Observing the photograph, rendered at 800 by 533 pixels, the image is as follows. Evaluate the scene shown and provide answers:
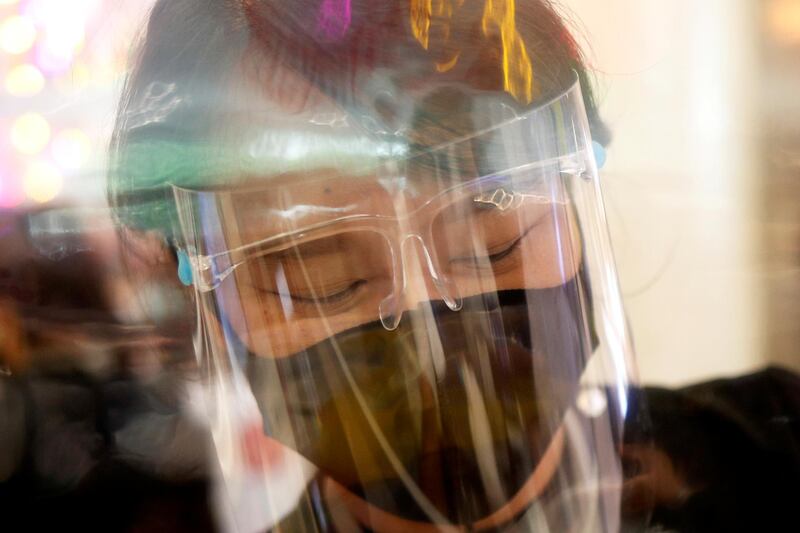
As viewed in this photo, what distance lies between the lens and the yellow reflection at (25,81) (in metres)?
0.39

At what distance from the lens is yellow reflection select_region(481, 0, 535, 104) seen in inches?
14.5

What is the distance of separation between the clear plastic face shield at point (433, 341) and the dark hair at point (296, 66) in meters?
0.02

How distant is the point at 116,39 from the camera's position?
0.38 m

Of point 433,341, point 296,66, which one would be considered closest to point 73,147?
point 296,66

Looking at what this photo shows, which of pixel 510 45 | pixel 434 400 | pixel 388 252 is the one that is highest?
pixel 510 45

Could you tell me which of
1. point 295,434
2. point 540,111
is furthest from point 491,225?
point 295,434

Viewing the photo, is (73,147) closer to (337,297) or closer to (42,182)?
(42,182)

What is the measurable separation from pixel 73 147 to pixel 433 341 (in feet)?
0.82

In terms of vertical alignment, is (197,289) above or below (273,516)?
above

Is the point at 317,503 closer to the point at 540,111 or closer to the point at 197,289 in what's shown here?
the point at 197,289

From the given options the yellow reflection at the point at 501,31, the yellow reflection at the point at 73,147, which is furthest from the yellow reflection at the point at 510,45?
the yellow reflection at the point at 73,147

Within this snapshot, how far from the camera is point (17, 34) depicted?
1.28 ft

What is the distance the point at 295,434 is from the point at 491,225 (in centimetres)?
19

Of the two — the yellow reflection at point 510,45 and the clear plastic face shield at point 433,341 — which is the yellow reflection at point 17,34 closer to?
the clear plastic face shield at point 433,341
